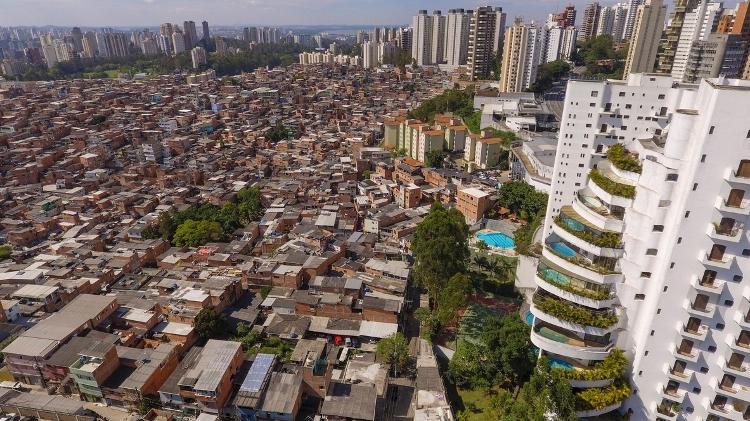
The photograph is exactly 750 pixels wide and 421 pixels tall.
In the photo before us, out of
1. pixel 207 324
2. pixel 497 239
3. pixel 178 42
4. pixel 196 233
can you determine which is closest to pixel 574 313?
pixel 207 324

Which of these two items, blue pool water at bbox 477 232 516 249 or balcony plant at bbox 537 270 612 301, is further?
blue pool water at bbox 477 232 516 249

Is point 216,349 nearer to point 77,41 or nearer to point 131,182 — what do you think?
point 131,182

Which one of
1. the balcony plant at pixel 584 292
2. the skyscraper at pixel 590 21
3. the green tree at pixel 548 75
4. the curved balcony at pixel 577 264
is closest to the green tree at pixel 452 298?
the curved balcony at pixel 577 264

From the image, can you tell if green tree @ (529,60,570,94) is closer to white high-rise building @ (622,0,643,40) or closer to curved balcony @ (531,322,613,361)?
white high-rise building @ (622,0,643,40)

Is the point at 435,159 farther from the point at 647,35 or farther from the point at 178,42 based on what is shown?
the point at 178,42

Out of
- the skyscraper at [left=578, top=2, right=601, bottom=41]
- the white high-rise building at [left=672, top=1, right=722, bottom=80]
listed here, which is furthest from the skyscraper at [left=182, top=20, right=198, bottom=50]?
the white high-rise building at [left=672, top=1, right=722, bottom=80]

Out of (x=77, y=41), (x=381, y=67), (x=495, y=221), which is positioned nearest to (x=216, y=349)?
(x=495, y=221)
